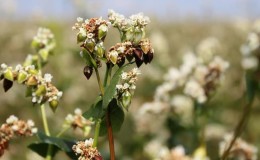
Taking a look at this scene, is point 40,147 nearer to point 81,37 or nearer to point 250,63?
point 81,37

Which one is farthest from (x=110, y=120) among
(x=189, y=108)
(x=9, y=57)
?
(x=9, y=57)

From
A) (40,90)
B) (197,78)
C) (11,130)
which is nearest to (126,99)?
(40,90)

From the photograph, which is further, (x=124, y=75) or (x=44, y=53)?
(x=44, y=53)

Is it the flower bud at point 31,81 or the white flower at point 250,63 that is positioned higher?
the white flower at point 250,63

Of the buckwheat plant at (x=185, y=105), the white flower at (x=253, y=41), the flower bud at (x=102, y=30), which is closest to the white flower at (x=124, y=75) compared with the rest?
the flower bud at (x=102, y=30)

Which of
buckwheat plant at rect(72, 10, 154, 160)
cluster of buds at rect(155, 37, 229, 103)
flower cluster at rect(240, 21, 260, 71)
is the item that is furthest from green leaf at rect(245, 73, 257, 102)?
buckwheat plant at rect(72, 10, 154, 160)

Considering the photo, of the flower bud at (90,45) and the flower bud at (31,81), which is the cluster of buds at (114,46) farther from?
the flower bud at (31,81)
